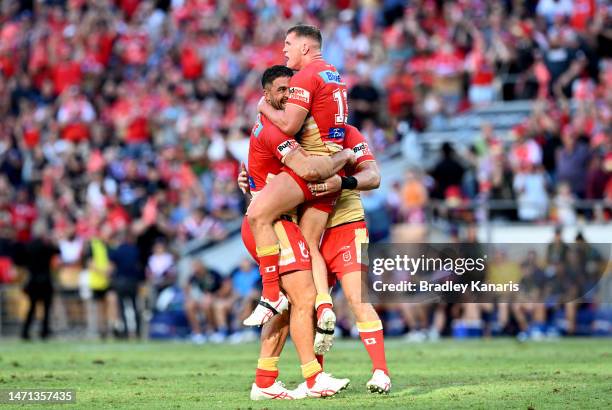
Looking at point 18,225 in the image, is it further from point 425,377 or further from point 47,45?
point 425,377

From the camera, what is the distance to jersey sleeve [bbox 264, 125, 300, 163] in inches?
408

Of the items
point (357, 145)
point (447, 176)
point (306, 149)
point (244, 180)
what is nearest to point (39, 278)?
point (447, 176)

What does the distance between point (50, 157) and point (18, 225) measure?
122 inches

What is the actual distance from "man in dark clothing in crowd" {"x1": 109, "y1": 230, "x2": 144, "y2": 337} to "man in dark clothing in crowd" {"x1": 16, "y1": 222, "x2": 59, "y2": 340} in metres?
1.14

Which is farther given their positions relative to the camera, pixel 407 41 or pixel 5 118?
pixel 5 118

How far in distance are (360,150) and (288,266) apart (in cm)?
124

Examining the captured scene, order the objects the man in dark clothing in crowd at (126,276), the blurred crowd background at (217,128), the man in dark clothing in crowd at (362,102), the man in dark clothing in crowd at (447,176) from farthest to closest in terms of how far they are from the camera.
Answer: the man in dark clothing in crowd at (362,102), the man in dark clothing in crowd at (126,276), the man in dark clothing in crowd at (447,176), the blurred crowd background at (217,128)

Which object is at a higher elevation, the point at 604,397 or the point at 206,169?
the point at 206,169

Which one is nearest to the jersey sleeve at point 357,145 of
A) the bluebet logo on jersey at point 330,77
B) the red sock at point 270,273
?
the bluebet logo on jersey at point 330,77

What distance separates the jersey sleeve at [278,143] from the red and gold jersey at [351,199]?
2.43 ft

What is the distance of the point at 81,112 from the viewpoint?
1152 inches

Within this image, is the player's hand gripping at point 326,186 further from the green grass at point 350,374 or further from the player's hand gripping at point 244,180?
the green grass at point 350,374

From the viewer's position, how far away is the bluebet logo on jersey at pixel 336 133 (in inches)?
419

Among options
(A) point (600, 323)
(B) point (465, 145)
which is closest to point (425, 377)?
(A) point (600, 323)
